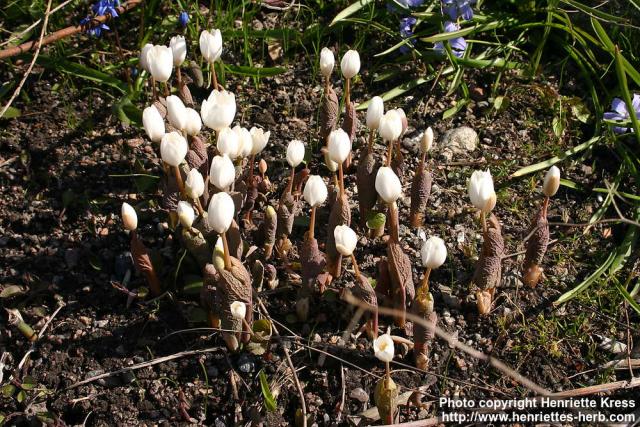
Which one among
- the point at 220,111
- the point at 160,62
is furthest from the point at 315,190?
the point at 160,62

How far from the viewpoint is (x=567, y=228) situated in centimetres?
253

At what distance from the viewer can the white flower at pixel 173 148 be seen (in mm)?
2029

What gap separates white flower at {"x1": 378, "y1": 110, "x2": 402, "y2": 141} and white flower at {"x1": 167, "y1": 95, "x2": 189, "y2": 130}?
570mm

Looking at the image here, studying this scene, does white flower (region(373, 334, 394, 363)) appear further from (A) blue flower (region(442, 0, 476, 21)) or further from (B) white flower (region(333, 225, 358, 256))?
(A) blue flower (region(442, 0, 476, 21))

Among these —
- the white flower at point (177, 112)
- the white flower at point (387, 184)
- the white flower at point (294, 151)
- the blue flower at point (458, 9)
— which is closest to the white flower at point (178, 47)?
the white flower at point (177, 112)

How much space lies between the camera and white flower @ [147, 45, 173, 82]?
2.24 meters

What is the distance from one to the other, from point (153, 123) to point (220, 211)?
432 mm

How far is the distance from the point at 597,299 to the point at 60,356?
5.28ft

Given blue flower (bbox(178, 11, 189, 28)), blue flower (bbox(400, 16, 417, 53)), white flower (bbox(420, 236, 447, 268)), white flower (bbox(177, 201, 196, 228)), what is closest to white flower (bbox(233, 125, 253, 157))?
white flower (bbox(177, 201, 196, 228))

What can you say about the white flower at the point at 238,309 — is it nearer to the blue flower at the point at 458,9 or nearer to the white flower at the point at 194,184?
the white flower at the point at 194,184

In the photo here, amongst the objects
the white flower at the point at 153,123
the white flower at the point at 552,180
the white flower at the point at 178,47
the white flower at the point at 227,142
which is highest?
the white flower at the point at 178,47

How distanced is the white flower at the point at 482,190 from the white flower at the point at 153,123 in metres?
0.89

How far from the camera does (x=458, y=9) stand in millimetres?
2879

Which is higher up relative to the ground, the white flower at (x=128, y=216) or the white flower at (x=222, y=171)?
the white flower at (x=222, y=171)
